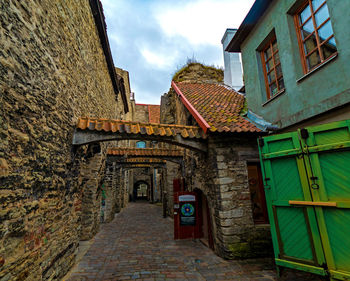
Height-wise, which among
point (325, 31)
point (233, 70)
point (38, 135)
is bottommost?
point (38, 135)

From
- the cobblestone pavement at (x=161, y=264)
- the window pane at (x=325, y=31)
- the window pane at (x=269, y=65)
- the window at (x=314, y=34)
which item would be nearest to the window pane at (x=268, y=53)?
the window pane at (x=269, y=65)

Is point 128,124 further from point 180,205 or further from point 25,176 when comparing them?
point 180,205

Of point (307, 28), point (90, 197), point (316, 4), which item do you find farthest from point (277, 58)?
point (90, 197)

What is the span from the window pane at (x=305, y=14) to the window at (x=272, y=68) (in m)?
0.81

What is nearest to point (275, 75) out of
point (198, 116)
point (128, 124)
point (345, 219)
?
point (198, 116)

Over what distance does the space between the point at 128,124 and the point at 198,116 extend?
1944mm

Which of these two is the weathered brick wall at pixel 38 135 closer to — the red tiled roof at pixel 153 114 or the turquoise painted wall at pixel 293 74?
the turquoise painted wall at pixel 293 74

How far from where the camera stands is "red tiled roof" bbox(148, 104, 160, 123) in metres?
25.6

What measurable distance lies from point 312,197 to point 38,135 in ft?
14.3

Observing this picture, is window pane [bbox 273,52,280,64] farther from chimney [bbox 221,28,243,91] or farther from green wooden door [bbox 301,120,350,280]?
chimney [bbox 221,28,243,91]

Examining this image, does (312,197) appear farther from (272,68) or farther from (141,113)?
(141,113)

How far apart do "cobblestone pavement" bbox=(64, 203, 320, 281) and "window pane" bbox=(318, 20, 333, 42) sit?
14.4 ft

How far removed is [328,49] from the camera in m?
3.36

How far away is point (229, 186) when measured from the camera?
4.86 m
